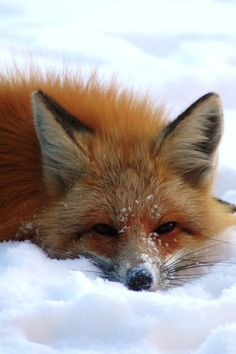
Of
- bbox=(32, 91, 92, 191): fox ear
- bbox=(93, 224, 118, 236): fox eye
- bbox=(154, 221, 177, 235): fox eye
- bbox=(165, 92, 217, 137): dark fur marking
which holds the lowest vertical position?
bbox=(93, 224, 118, 236): fox eye

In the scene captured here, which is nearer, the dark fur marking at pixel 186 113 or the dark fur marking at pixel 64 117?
the dark fur marking at pixel 64 117

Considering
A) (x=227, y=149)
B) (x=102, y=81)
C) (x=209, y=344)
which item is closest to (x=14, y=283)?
(x=209, y=344)

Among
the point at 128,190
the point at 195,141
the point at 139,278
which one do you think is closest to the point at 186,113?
the point at 195,141

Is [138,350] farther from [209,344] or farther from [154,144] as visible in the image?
[154,144]

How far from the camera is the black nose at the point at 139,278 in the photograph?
155 inches

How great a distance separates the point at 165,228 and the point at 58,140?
0.79 meters

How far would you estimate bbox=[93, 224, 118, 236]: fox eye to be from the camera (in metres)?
4.30

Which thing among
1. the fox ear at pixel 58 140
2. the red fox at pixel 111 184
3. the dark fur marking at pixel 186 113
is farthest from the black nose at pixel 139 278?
the dark fur marking at pixel 186 113

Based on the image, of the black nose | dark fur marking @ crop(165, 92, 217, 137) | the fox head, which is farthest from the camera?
dark fur marking @ crop(165, 92, 217, 137)

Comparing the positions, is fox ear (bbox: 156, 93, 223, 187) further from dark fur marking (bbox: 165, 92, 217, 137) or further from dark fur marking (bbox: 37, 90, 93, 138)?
dark fur marking (bbox: 37, 90, 93, 138)

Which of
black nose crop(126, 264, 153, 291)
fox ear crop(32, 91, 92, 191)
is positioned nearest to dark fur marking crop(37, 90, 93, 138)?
fox ear crop(32, 91, 92, 191)

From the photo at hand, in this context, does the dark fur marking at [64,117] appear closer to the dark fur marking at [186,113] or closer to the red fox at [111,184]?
the red fox at [111,184]

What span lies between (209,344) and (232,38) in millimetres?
9646

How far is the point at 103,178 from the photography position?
441 centimetres
